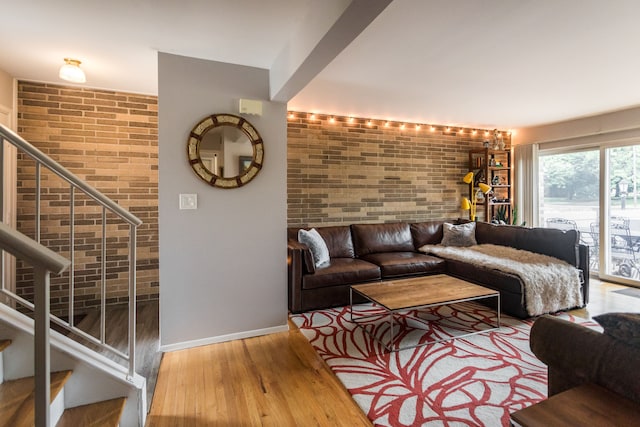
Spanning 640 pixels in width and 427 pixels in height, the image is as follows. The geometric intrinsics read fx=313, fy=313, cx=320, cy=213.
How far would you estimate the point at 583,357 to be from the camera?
124 cm

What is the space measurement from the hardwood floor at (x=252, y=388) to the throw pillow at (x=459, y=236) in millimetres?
2888

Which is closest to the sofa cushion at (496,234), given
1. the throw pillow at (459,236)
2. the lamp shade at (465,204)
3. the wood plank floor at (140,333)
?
the throw pillow at (459,236)

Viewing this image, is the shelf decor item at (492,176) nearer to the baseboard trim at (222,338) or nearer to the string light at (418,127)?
the string light at (418,127)

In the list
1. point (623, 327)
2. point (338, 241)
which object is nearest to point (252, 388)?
point (623, 327)

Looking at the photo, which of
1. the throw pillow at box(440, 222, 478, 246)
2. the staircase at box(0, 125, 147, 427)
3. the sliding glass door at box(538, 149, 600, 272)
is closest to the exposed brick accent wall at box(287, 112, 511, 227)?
the throw pillow at box(440, 222, 478, 246)

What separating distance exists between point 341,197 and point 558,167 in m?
3.65

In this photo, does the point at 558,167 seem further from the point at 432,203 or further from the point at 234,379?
the point at 234,379

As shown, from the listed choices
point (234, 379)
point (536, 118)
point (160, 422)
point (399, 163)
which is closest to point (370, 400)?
point (234, 379)

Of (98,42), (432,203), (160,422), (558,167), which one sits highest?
(98,42)

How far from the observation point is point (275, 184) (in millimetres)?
2754

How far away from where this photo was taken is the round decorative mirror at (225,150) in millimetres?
2492

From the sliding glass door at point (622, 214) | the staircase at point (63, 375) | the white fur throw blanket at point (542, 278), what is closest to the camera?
the staircase at point (63, 375)

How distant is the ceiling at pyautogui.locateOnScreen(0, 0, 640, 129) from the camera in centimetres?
189

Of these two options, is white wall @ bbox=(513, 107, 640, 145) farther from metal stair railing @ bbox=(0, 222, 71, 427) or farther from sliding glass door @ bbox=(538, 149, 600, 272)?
metal stair railing @ bbox=(0, 222, 71, 427)
